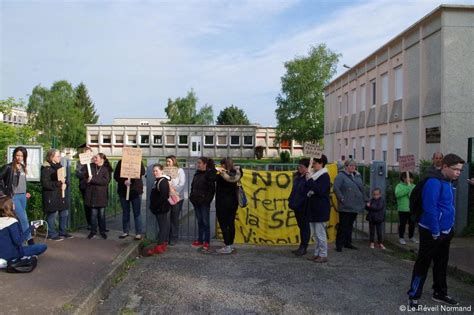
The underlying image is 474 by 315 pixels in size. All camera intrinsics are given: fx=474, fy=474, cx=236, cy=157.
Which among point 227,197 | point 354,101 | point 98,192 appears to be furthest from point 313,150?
point 354,101

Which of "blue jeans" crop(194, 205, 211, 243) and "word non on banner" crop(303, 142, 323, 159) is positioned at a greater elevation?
"word non on banner" crop(303, 142, 323, 159)

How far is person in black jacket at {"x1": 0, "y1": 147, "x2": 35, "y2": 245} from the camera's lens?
337 inches

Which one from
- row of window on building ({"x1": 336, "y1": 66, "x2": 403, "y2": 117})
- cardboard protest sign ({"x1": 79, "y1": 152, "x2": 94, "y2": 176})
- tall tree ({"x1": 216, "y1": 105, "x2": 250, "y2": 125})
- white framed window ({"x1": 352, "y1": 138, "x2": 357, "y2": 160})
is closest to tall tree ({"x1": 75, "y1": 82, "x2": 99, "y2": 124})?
tall tree ({"x1": 216, "y1": 105, "x2": 250, "y2": 125})

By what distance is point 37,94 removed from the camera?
7050 cm

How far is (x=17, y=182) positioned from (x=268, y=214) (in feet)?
16.4

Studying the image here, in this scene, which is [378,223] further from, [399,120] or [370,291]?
[399,120]

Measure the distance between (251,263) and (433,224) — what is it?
3505 mm

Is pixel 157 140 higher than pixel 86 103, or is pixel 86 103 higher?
pixel 86 103

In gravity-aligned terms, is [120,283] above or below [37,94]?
below

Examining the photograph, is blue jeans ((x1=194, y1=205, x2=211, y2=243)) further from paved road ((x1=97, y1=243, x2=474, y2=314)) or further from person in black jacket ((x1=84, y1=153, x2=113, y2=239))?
person in black jacket ((x1=84, y1=153, x2=113, y2=239))

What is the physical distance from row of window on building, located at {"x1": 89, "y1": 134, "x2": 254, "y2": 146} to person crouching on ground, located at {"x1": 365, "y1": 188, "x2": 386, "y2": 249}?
68.1 meters

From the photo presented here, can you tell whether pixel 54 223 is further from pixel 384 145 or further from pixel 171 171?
pixel 384 145

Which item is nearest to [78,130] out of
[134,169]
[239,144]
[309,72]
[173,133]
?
[173,133]

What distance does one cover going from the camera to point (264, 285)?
6980 mm
